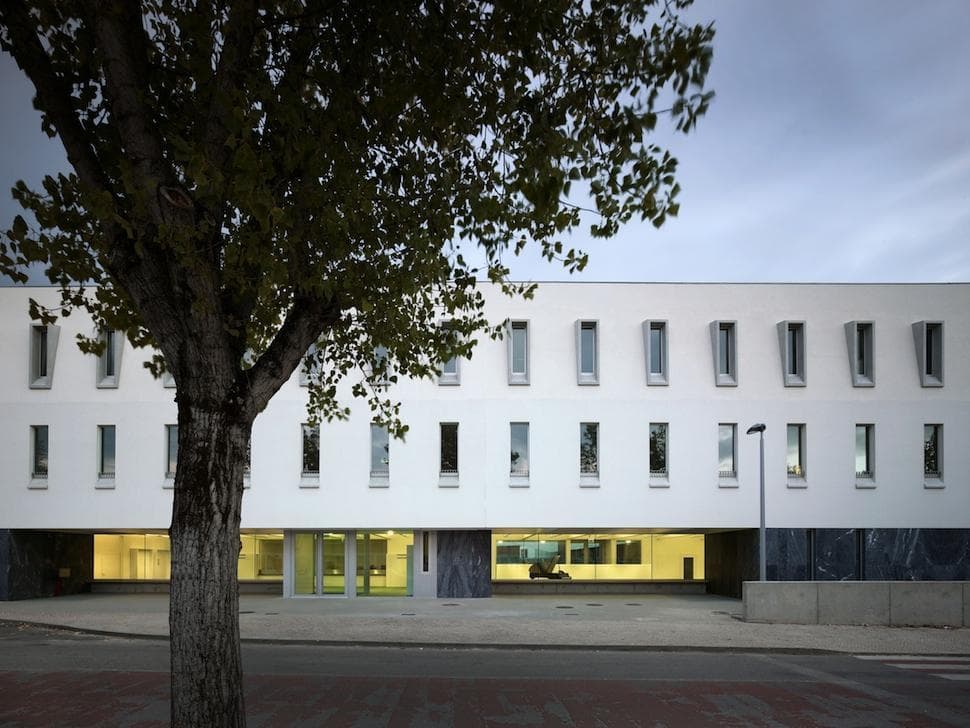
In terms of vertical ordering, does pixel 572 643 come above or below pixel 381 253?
below

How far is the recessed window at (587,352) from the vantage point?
26.4 meters

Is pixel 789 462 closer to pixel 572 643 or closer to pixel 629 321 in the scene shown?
pixel 629 321

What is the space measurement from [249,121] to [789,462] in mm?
23954

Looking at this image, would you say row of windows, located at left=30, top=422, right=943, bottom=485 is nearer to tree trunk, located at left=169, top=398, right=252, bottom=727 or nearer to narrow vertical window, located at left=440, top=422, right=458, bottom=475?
A: narrow vertical window, located at left=440, top=422, right=458, bottom=475

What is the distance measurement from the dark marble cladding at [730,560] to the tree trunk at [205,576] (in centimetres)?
2328

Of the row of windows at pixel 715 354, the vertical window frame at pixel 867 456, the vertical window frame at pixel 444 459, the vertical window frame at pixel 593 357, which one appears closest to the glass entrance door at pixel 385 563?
the vertical window frame at pixel 444 459

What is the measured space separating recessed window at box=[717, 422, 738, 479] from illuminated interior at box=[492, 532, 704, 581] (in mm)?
4379

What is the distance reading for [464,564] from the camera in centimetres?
2670

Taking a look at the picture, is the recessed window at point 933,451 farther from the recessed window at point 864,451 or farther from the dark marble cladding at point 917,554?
the dark marble cladding at point 917,554

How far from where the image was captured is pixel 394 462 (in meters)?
26.1

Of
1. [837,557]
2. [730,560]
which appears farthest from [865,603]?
[730,560]

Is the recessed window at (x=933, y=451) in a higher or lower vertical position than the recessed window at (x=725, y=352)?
lower

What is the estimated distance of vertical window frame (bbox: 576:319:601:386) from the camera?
26281 millimetres

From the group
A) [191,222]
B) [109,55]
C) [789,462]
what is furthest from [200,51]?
[789,462]
